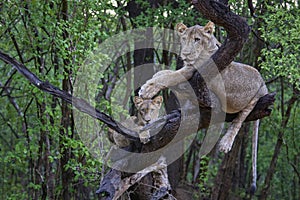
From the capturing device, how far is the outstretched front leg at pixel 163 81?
4.41 metres

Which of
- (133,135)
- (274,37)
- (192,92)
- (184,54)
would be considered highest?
(274,37)

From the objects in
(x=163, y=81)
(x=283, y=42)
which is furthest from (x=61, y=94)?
(x=283, y=42)

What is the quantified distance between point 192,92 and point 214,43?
465mm

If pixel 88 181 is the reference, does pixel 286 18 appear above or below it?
above

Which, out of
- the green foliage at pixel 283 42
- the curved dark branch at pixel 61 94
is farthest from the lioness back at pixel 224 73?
the green foliage at pixel 283 42

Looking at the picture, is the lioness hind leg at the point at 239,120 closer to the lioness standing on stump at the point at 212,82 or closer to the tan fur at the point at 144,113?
the lioness standing on stump at the point at 212,82

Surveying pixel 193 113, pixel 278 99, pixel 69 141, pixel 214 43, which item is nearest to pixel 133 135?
pixel 193 113

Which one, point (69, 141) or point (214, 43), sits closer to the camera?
point (214, 43)

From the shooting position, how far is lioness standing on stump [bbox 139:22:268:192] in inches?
177

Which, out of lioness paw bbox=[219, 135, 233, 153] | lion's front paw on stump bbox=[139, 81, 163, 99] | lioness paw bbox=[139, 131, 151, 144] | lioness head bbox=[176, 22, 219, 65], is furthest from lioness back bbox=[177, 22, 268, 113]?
lioness paw bbox=[139, 131, 151, 144]

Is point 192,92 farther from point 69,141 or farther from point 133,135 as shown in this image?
point 69,141

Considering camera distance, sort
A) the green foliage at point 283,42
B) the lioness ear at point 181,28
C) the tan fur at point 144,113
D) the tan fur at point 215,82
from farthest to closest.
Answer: the green foliage at point 283,42 → the tan fur at point 144,113 → the lioness ear at point 181,28 → the tan fur at point 215,82

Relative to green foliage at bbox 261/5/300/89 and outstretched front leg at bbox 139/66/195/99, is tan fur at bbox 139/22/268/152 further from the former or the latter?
green foliage at bbox 261/5/300/89

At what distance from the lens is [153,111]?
5.55 m
